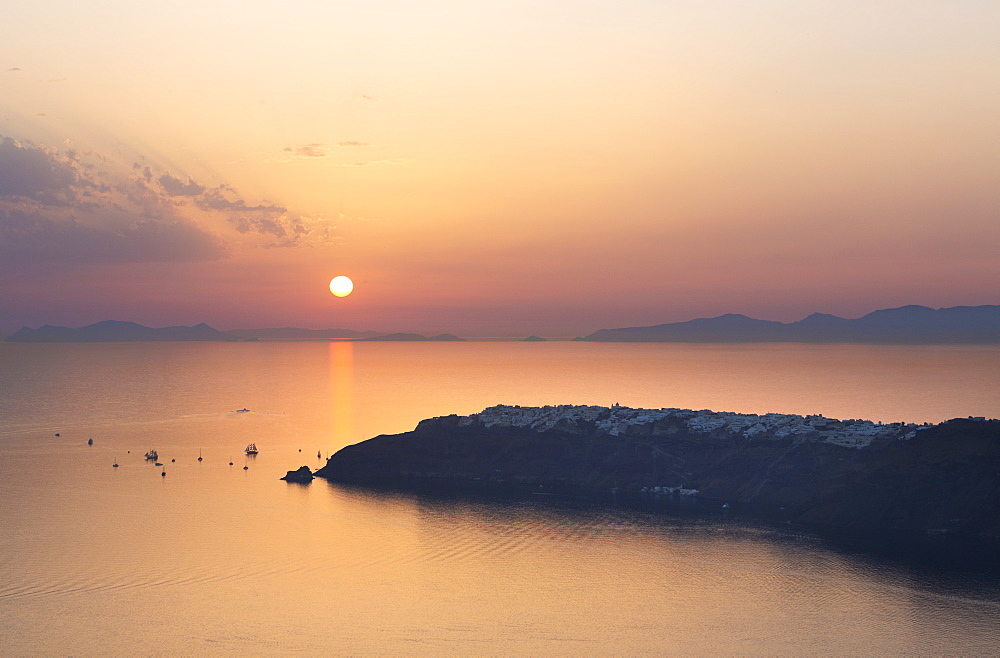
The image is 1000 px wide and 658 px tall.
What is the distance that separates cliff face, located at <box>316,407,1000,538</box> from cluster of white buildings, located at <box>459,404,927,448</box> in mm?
198

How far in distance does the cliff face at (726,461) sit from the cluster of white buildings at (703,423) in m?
0.20

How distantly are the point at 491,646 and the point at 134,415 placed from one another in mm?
148760

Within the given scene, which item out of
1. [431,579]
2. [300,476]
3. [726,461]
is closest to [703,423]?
[726,461]

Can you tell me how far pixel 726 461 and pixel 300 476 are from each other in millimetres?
57261

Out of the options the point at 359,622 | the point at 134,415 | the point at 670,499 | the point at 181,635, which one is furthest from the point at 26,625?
the point at 134,415

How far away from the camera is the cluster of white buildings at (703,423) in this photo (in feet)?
348

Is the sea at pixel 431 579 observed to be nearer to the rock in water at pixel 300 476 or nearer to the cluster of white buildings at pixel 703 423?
the rock in water at pixel 300 476

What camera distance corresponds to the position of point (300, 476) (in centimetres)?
11606

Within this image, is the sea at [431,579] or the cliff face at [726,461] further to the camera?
the cliff face at [726,461]

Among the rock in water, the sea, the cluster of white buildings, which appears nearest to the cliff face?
the cluster of white buildings

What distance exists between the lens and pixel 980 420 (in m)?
98.8

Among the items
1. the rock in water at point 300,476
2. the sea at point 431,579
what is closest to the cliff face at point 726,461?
the rock in water at point 300,476

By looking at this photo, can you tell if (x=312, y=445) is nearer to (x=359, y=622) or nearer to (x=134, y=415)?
(x=134, y=415)

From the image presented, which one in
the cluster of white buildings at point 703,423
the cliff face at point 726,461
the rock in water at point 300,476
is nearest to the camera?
the cliff face at point 726,461
